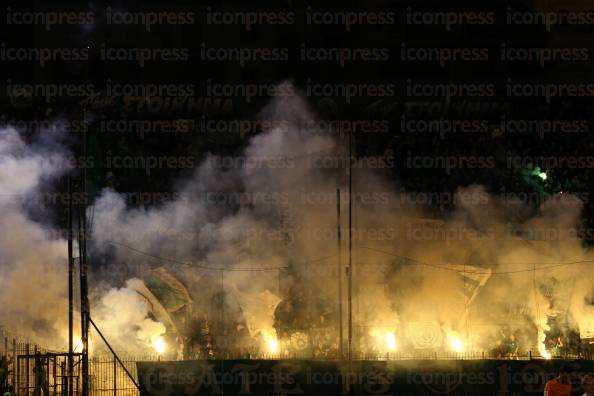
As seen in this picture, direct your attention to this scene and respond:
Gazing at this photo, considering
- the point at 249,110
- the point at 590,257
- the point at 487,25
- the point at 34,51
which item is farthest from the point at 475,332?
the point at 34,51

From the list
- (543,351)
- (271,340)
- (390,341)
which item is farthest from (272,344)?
(543,351)

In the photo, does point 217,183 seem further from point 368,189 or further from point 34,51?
point 34,51

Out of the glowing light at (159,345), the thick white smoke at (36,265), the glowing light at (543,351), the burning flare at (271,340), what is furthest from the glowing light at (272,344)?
the glowing light at (543,351)

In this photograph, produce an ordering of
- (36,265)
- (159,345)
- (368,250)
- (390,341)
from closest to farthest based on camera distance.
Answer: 1. (36,265)
2. (159,345)
3. (390,341)
4. (368,250)

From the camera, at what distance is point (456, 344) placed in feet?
74.8

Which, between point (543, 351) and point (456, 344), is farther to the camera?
point (456, 344)

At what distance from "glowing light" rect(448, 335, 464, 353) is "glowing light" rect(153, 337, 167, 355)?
7.61m

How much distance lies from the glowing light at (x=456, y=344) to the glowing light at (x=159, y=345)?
25.0ft

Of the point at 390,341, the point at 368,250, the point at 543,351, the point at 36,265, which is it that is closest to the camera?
the point at 36,265

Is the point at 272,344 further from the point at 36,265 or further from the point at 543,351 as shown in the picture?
the point at 543,351

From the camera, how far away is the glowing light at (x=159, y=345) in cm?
2175

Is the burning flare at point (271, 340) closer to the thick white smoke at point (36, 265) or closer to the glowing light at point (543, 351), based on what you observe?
the thick white smoke at point (36, 265)

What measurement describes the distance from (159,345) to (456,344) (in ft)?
25.8

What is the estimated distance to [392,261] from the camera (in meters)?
23.5
